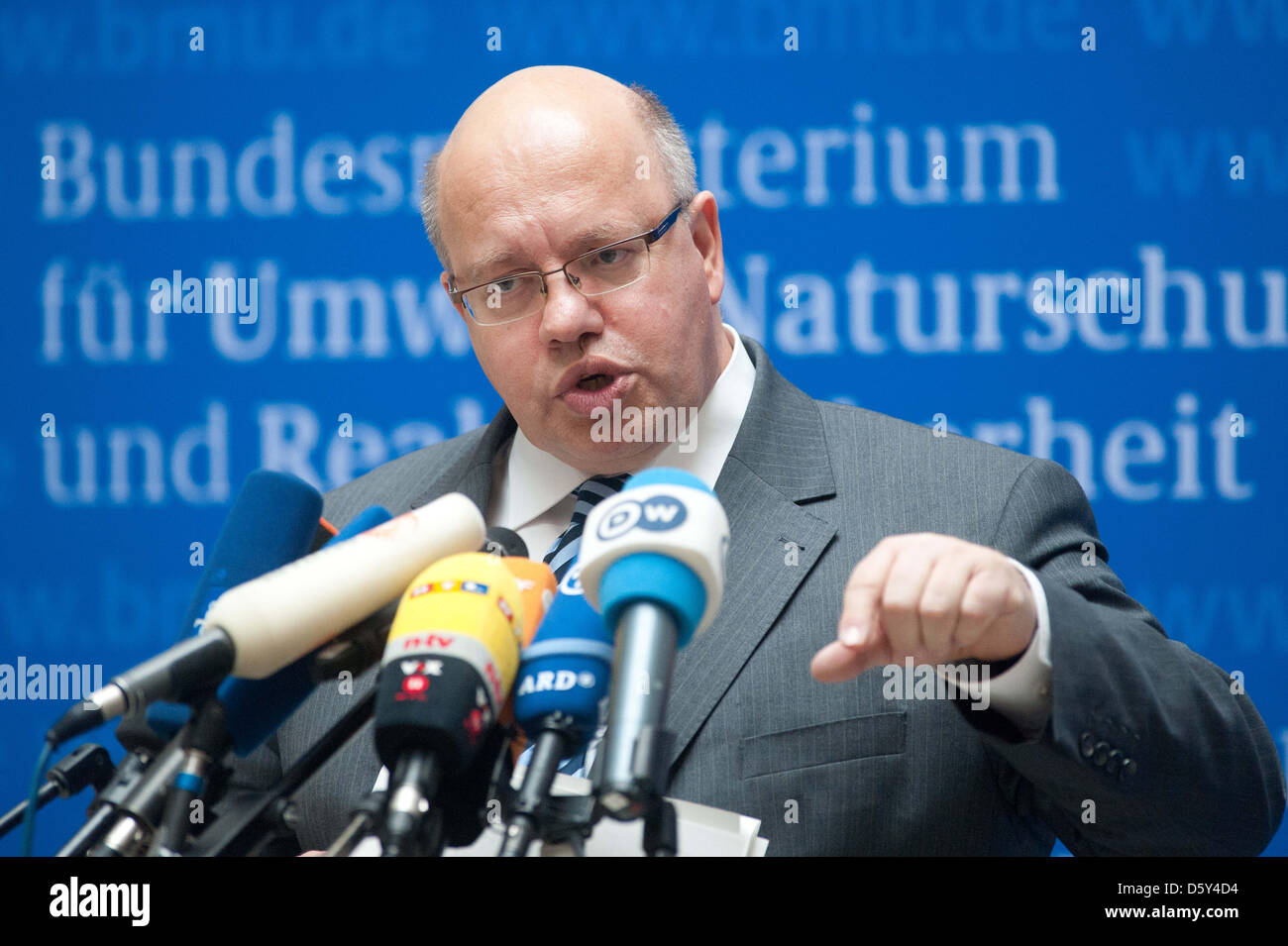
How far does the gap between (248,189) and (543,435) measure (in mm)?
1268

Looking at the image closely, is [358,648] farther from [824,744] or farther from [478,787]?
[824,744]

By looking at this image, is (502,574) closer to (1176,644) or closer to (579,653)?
(579,653)

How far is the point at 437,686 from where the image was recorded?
888mm

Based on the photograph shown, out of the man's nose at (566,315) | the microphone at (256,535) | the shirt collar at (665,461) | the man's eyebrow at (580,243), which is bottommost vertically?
the microphone at (256,535)

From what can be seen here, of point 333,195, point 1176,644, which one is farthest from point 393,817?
point 333,195

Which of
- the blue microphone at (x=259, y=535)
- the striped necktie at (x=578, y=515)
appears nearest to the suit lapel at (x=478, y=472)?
the striped necktie at (x=578, y=515)

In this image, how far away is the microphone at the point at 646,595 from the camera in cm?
81

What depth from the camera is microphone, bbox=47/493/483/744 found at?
912 mm

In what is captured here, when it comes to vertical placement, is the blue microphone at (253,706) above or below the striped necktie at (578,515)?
below

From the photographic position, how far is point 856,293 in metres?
2.62

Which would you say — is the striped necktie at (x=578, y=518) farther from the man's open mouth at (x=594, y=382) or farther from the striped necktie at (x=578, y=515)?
the man's open mouth at (x=594, y=382)

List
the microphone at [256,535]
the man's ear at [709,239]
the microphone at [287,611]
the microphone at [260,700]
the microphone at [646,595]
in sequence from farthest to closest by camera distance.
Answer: the man's ear at [709,239]
the microphone at [256,535]
the microphone at [260,700]
the microphone at [287,611]
the microphone at [646,595]

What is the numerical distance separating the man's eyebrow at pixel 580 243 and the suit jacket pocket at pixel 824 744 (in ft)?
2.55
